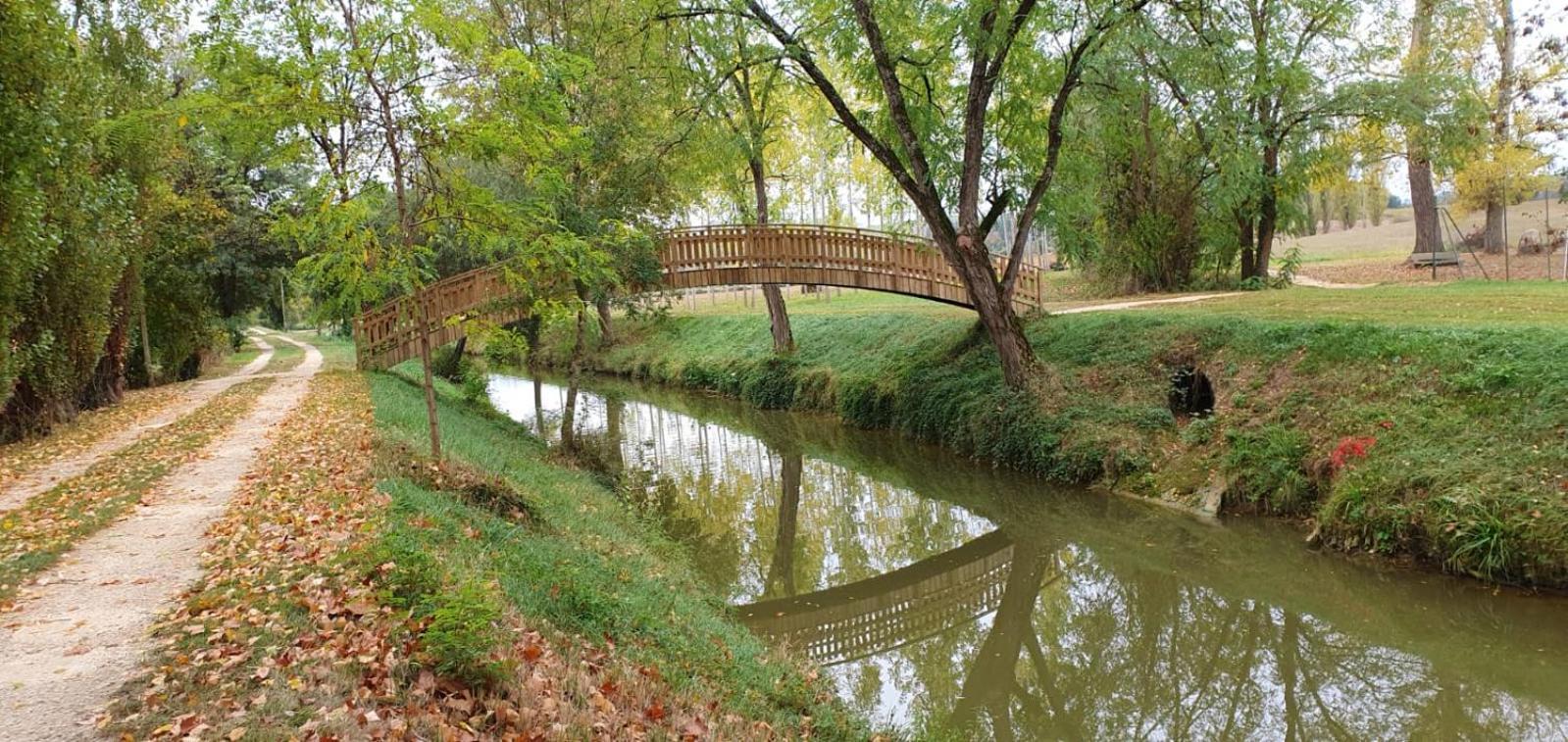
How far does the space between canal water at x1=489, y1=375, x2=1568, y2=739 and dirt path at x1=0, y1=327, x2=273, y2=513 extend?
261 inches

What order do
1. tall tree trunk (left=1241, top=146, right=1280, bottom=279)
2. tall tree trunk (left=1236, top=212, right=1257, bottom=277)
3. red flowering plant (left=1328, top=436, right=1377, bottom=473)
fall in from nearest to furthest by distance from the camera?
red flowering plant (left=1328, top=436, right=1377, bottom=473), tall tree trunk (left=1241, top=146, right=1280, bottom=279), tall tree trunk (left=1236, top=212, right=1257, bottom=277)

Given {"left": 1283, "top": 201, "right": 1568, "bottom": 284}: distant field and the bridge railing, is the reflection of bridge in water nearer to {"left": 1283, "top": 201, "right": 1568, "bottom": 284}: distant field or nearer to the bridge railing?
the bridge railing

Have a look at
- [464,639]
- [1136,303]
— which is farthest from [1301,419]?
[464,639]

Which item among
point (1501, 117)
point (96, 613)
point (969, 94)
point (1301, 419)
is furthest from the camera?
point (1501, 117)

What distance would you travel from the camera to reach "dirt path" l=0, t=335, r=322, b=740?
396 centimetres

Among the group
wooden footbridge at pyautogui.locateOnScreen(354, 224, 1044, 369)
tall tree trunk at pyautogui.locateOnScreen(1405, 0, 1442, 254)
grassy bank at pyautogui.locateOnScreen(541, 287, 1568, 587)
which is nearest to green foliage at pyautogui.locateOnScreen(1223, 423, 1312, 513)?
grassy bank at pyautogui.locateOnScreen(541, 287, 1568, 587)

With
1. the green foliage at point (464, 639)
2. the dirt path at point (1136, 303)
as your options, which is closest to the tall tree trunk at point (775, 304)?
the dirt path at point (1136, 303)

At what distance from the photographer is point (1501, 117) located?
21.9m

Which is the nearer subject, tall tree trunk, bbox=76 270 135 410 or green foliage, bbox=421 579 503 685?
green foliage, bbox=421 579 503 685

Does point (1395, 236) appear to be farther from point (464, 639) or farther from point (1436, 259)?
point (464, 639)

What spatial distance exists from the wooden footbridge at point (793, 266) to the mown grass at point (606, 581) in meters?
8.09

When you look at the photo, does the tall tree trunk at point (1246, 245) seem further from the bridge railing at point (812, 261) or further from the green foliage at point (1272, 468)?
the green foliage at point (1272, 468)

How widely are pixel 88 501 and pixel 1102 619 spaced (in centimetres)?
930

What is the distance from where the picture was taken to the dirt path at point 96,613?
396 centimetres
